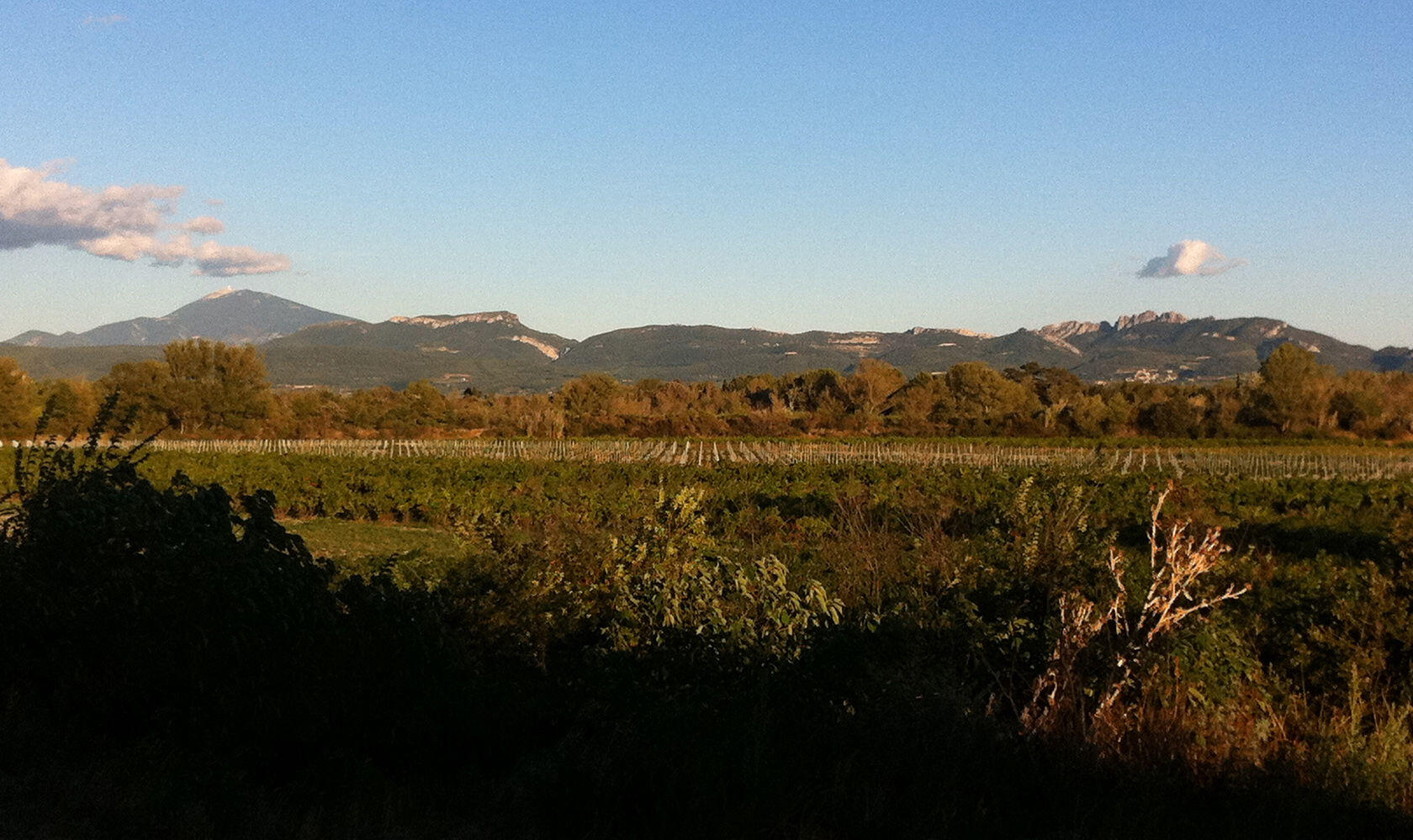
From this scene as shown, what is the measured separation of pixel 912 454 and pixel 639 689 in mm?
47775

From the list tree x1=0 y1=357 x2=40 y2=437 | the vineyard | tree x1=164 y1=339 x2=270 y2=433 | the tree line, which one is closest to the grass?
the vineyard

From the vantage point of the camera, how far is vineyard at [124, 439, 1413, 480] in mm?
46906

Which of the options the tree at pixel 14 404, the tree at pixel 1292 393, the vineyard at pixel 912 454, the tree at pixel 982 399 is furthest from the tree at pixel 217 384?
the tree at pixel 1292 393

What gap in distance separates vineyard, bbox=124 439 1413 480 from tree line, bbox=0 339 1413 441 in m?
14.3

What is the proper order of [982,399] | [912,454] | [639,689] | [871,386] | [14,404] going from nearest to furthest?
1. [639,689]
2. [912,454]
3. [14,404]
4. [982,399]
5. [871,386]

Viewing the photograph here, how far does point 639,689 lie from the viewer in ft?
20.9

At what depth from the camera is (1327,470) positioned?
4516cm

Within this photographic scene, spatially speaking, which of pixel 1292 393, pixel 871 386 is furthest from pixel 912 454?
pixel 871 386

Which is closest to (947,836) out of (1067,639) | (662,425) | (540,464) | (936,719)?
(936,719)

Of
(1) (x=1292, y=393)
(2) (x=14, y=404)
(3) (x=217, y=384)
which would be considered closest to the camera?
(2) (x=14, y=404)

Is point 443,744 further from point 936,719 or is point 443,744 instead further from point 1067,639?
point 1067,639

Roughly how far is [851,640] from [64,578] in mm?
4393

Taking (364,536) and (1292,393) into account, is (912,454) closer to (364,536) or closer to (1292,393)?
(364,536)

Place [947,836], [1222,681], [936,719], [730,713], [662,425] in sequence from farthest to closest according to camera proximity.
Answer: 1. [662,425]
2. [1222,681]
3. [936,719]
4. [730,713]
5. [947,836]
